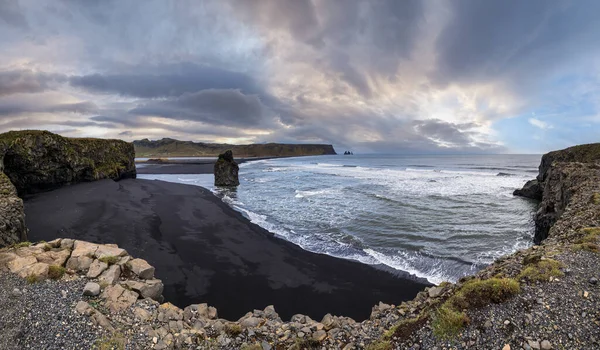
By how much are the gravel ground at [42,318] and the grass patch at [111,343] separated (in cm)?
13

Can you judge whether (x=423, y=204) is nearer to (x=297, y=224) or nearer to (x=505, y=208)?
(x=505, y=208)

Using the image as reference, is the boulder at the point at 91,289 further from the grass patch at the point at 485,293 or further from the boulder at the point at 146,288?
the grass patch at the point at 485,293

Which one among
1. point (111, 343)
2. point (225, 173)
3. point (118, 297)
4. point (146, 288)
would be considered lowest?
point (111, 343)

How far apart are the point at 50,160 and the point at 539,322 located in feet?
138

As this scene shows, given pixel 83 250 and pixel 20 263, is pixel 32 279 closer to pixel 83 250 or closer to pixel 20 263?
pixel 20 263

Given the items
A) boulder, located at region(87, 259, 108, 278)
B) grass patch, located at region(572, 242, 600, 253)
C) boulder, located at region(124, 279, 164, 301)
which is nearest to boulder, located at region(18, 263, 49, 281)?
boulder, located at region(87, 259, 108, 278)

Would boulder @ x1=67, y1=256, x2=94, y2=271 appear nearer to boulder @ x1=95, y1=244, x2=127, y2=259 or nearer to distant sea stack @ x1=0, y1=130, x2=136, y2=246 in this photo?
boulder @ x1=95, y1=244, x2=127, y2=259

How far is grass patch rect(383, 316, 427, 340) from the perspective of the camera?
581 cm

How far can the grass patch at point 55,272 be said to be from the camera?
24.5 ft

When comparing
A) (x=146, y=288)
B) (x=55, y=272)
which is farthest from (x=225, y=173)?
(x=146, y=288)

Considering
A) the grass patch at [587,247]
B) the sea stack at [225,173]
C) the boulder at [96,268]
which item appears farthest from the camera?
the sea stack at [225,173]

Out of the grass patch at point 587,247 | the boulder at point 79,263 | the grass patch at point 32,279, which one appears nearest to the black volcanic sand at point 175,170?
the boulder at point 79,263

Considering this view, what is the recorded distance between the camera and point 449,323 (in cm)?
558

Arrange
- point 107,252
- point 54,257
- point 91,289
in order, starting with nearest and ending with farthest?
point 91,289
point 54,257
point 107,252
